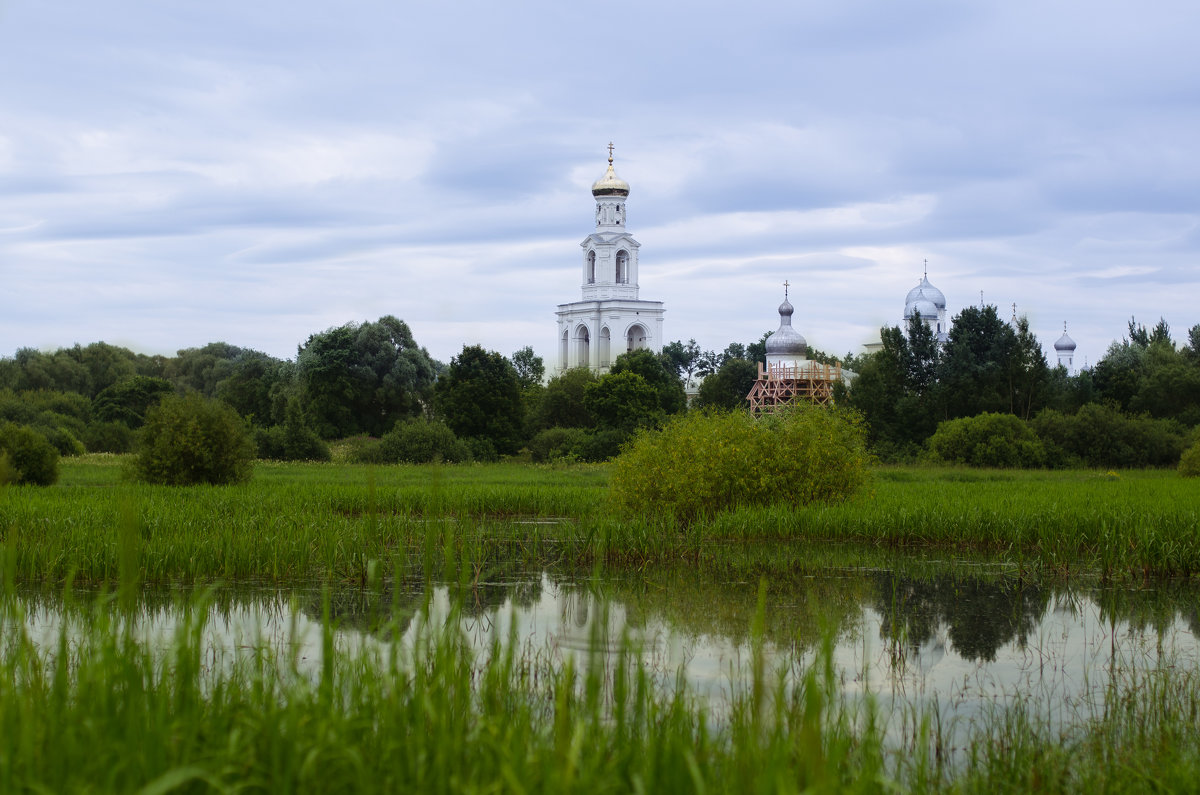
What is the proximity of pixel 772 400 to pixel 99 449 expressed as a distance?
106 feet

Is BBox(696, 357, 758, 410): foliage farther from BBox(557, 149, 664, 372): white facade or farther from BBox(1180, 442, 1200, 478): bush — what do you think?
BBox(1180, 442, 1200, 478): bush

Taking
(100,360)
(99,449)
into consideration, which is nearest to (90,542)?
(99,449)

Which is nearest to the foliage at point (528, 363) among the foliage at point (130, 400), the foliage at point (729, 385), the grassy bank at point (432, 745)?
the foliage at point (729, 385)

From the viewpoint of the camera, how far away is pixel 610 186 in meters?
86.6

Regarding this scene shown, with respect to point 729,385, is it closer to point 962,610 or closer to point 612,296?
point 612,296

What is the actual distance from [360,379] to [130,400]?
36.3 ft

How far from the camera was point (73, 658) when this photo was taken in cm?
645

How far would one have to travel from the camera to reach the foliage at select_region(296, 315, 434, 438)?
177 feet

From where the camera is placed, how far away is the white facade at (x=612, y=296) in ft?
285

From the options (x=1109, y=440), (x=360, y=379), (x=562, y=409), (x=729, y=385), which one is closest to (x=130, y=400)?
(x=360, y=379)

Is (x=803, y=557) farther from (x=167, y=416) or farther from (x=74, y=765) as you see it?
(x=167, y=416)

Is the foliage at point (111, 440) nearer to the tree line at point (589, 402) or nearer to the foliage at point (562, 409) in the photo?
the tree line at point (589, 402)

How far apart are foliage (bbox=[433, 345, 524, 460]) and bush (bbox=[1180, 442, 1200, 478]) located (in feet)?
A: 83.8

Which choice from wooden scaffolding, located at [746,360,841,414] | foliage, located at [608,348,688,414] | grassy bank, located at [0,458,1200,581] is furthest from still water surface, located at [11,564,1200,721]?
foliage, located at [608,348,688,414]
